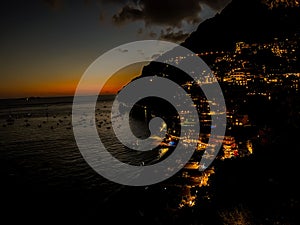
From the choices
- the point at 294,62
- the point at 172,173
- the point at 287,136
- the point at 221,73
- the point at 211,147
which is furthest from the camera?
the point at 221,73

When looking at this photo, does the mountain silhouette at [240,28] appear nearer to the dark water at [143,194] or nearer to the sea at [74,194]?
the dark water at [143,194]

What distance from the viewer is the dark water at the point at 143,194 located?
10172 mm

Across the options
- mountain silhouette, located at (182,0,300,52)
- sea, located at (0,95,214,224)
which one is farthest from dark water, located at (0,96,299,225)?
mountain silhouette, located at (182,0,300,52)

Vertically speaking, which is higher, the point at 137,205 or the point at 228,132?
the point at 228,132

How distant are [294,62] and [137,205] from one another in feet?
48.4

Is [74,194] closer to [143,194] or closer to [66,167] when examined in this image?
[143,194]

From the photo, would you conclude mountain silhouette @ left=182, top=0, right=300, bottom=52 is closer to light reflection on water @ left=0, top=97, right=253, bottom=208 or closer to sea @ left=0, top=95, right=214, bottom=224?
light reflection on water @ left=0, top=97, right=253, bottom=208

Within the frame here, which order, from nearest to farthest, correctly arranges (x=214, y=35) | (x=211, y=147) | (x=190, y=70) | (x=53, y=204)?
1. (x=53, y=204)
2. (x=211, y=147)
3. (x=214, y=35)
4. (x=190, y=70)

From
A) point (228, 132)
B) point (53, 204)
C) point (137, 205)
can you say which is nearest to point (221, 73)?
point (228, 132)

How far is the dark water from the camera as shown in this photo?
10.2 metres

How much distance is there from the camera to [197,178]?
2130cm

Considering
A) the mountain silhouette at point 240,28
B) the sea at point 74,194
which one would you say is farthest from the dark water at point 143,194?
the mountain silhouette at point 240,28

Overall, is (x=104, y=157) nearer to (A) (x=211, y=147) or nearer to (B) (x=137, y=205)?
(A) (x=211, y=147)

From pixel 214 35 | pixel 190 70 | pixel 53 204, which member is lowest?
pixel 53 204
